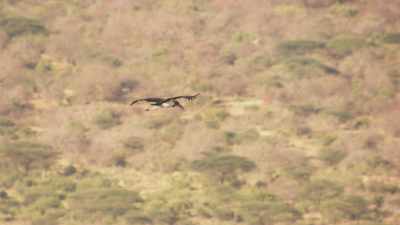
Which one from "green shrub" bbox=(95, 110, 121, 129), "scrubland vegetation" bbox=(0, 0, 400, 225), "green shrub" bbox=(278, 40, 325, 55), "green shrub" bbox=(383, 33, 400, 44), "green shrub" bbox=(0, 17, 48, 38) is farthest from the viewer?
"green shrub" bbox=(383, 33, 400, 44)

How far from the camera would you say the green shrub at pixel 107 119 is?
194 ft

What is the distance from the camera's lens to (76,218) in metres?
43.9

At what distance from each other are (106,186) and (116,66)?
83.7 ft

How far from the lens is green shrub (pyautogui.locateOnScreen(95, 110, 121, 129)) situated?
194 ft

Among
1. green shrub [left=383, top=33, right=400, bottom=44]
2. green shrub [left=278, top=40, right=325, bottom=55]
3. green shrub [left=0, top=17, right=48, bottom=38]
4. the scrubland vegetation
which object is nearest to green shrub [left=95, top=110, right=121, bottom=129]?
the scrubland vegetation

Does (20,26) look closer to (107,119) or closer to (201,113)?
(107,119)

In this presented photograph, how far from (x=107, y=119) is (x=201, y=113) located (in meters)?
5.46

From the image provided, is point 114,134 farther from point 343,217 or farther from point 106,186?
point 343,217

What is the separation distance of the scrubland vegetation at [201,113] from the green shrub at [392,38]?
0.36 ft

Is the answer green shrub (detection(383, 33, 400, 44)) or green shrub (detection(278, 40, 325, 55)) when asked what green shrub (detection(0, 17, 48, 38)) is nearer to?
green shrub (detection(278, 40, 325, 55))

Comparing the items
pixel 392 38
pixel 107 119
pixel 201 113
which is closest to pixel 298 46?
pixel 392 38

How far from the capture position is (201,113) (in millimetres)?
62312

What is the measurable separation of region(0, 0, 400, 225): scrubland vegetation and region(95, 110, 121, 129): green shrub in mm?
135

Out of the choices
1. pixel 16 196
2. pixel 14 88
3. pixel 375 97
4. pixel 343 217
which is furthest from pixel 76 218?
pixel 375 97
